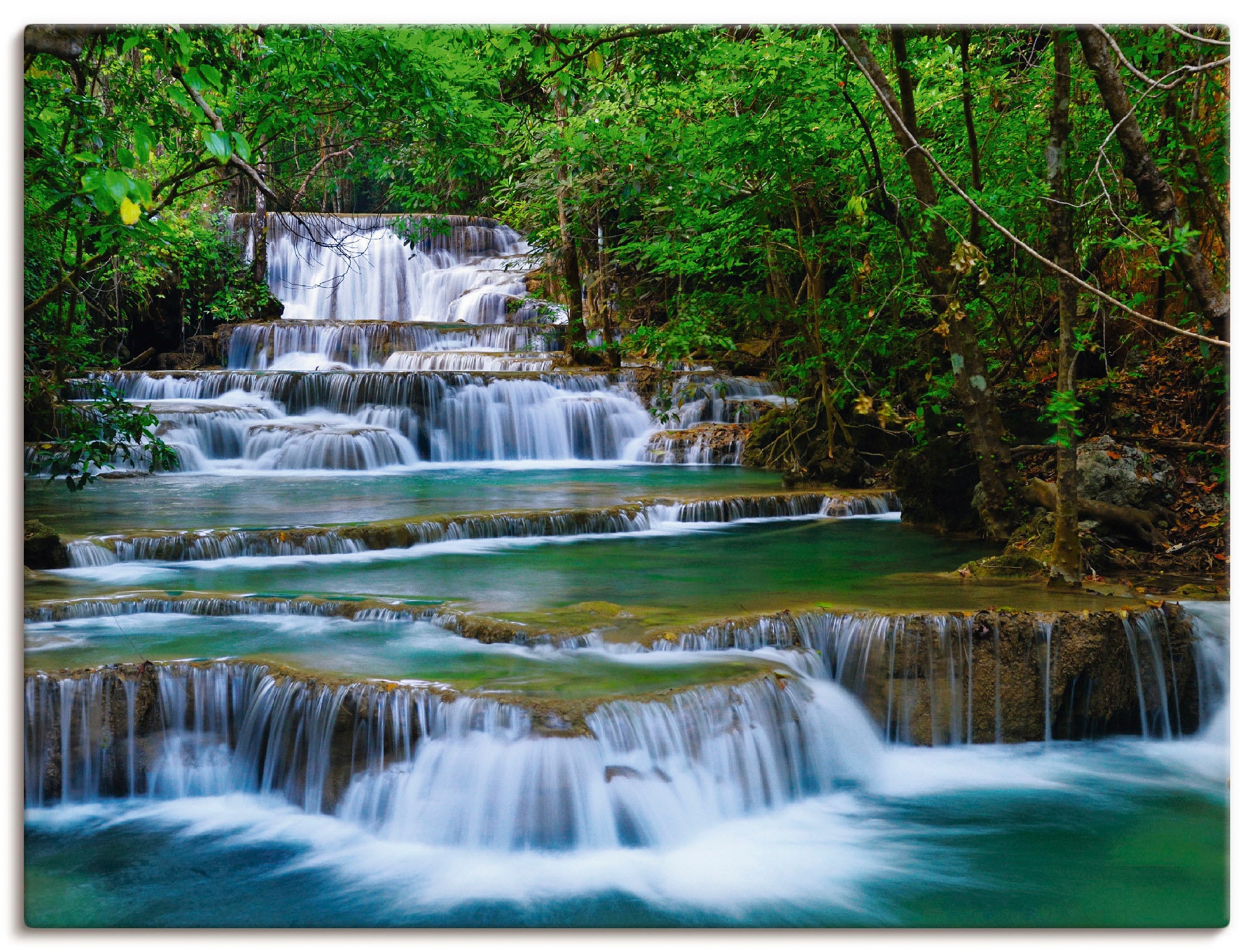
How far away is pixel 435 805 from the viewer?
376cm

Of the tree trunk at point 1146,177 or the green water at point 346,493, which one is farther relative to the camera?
the green water at point 346,493

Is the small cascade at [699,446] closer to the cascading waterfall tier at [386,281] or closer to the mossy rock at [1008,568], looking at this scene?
the mossy rock at [1008,568]

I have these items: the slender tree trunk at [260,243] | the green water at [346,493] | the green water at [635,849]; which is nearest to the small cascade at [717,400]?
the green water at [346,493]

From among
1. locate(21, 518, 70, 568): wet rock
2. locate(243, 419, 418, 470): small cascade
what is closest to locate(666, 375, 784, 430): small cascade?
locate(243, 419, 418, 470): small cascade

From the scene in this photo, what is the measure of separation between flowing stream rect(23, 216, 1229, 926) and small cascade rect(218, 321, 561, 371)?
8.51m

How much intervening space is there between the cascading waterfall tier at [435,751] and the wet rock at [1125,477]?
3.05 metres

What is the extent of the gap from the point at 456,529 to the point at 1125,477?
4.24 meters

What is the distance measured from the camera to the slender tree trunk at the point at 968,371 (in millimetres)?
5973

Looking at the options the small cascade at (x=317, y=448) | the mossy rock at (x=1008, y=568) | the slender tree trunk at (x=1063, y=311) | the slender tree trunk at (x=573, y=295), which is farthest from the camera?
the slender tree trunk at (x=573, y=295)

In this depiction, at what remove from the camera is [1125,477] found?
641 cm

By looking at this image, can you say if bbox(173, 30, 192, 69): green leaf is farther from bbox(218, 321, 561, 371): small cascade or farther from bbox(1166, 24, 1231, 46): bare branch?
bbox(218, 321, 561, 371): small cascade

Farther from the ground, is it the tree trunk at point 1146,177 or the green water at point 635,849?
the tree trunk at point 1146,177

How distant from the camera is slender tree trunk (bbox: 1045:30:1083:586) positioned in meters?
4.99

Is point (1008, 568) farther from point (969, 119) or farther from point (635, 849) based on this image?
point (635, 849)
